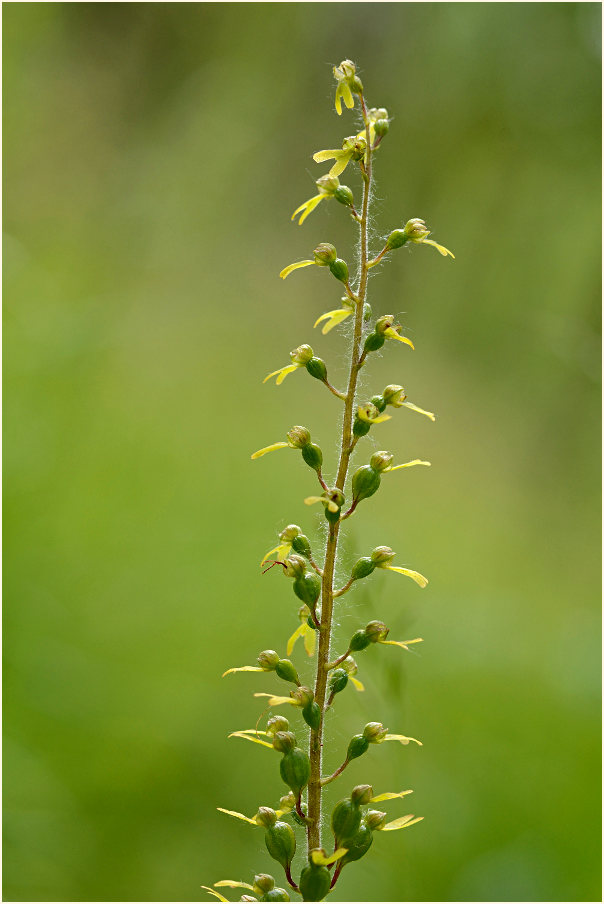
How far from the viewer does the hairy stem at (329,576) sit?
44 centimetres

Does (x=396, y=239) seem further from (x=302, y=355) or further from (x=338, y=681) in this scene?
(x=338, y=681)

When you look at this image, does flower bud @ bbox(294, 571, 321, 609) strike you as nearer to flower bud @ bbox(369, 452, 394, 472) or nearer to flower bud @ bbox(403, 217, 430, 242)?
flower bud @ bbox(369, 452, 394, 472)

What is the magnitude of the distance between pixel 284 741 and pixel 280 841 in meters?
0.06

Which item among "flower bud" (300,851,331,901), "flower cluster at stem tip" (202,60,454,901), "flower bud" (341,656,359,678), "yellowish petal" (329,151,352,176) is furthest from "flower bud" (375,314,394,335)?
"flower bud" (300,851,331,901)

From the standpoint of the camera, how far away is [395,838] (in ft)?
3.70

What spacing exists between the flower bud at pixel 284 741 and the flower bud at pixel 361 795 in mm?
48

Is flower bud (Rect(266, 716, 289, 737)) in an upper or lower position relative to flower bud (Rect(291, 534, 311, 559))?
lower

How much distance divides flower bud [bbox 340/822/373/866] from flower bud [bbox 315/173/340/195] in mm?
399

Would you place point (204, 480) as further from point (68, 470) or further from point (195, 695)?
point (195, 695)

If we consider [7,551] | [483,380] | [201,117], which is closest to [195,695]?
[7,551]

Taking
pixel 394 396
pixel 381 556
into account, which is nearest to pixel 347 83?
pixel 394 396

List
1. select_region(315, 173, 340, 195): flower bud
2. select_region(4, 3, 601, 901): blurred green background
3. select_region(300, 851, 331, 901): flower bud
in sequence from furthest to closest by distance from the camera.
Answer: select_region(4, 3, 601, 901): blurred green background
select_region(315, 173, 340, 195): flower bud
select_region(300, 851, 331, 901): flower bud

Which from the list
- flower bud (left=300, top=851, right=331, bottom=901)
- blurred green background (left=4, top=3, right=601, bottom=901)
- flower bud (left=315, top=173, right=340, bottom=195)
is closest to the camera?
flower bud (left=300, top=851, right=331, bottom=901)

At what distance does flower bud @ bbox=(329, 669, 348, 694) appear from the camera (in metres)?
0.47
